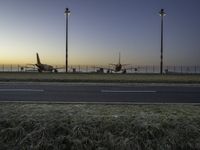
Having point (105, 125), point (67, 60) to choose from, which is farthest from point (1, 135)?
point (67, 60)

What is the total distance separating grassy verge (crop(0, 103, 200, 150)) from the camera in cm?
706

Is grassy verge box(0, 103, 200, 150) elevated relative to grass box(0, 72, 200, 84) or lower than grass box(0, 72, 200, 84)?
lower

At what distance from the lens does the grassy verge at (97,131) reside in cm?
706

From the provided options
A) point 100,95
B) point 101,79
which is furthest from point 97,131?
point 101,79

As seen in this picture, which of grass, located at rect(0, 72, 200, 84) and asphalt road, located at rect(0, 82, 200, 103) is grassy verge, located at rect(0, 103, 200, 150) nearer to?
asphalt road, located at rect(0, 82, 200, 103)

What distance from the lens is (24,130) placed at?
24.2 feet

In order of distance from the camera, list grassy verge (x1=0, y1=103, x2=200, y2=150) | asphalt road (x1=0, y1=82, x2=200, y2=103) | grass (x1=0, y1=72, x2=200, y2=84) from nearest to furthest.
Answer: grassy verge (x1=0, y1=103, x2=200, y2=150)
asphalt road (x1=0, y1=82, x2=200, y2=103)
grass (x1=0, y1=72, x2=200, y2=84)

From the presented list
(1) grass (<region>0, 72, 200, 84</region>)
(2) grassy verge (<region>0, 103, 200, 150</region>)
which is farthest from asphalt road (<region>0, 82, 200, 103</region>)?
(1) grass (<region>0, 72, 200, 84</region>)

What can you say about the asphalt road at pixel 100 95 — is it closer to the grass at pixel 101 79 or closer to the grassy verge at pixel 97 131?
the grassy verge at pixel 97 131

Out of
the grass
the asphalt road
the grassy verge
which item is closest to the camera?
the grassy verge

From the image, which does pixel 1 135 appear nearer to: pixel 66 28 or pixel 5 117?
pixel 5 117

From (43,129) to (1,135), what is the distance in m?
1.04

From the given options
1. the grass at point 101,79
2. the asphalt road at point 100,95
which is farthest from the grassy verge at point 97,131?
the grass at point 101,79

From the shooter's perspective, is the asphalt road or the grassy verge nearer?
the grassy verge
